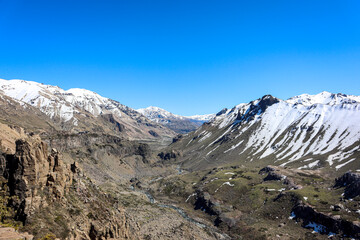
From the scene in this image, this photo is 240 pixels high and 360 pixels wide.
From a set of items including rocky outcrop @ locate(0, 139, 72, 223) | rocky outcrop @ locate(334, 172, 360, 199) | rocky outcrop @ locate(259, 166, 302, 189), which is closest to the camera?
rocky outcrop @ locate(0, 139, 72, 223)

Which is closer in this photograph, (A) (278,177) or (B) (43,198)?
(B) (43,198)

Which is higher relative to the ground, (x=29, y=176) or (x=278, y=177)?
(x=278, y=177)

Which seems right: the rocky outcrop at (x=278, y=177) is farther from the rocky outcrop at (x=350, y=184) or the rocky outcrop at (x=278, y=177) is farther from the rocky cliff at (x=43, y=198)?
the rocky cliff at (x=43, y=198)

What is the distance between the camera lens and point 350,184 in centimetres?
13000

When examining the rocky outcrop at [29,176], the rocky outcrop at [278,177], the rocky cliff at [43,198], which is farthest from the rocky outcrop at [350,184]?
the rocky outcrop at [29,176]

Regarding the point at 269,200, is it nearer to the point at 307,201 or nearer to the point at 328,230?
the point at 307,201

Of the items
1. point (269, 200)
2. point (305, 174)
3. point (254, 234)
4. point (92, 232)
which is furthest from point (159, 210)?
point (305, 174)

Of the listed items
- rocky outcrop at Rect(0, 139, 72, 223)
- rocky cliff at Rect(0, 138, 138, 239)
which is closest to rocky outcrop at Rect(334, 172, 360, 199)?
rocky cliff at Rect(0, 138, 138, 239)

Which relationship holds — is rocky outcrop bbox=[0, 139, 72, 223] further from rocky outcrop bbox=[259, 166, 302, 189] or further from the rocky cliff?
rocky outcrop bbox=[259, 166, 302, 189]

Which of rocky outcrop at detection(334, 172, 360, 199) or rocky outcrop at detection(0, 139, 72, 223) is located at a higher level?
rocky outcrop at detection(334, 172, 360, 199)

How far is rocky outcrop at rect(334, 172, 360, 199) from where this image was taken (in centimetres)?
12109

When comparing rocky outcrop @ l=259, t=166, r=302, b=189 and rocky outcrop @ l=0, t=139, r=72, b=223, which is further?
rocky outcrop @ l=259, t=166, r=302, b=189

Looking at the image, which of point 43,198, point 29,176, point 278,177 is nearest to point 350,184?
point 278,177

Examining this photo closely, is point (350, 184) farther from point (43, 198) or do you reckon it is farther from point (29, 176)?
point (29, 176)
